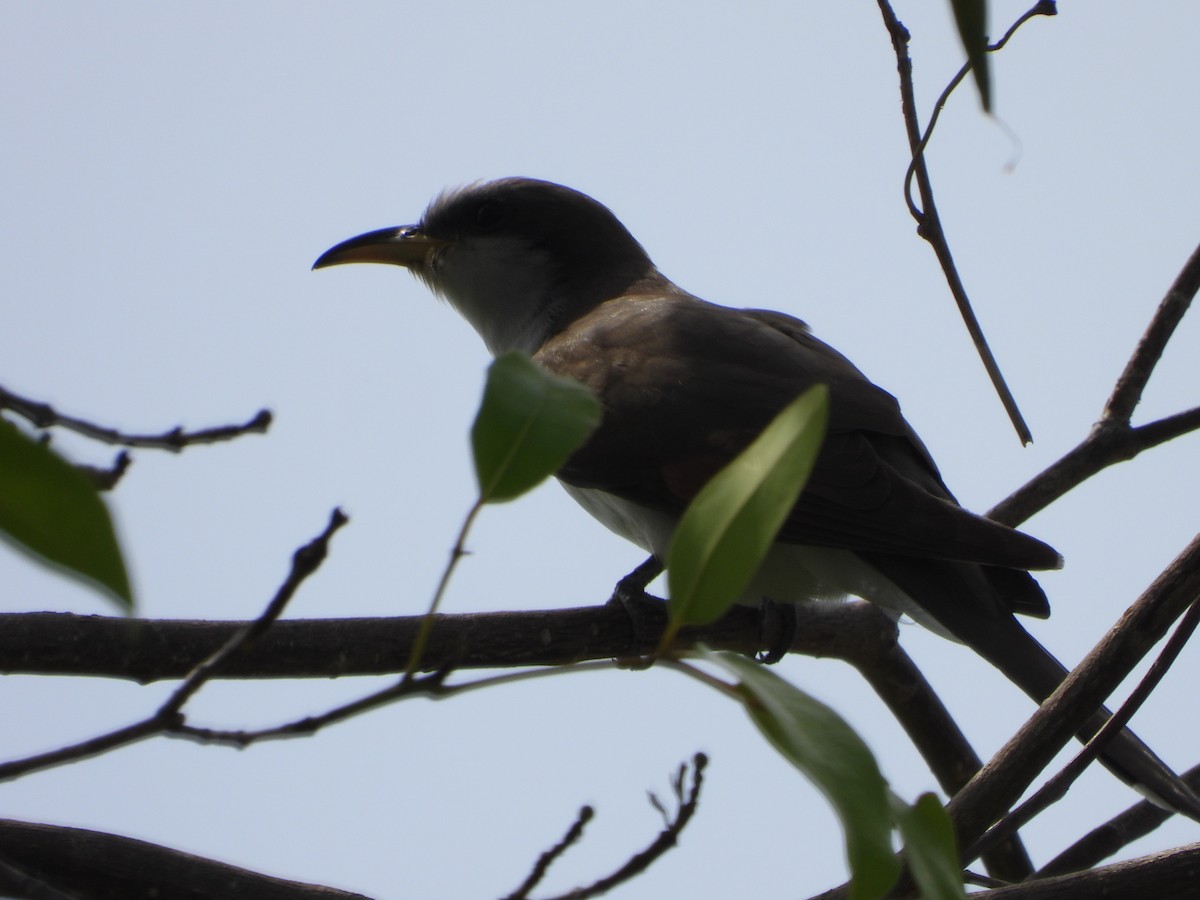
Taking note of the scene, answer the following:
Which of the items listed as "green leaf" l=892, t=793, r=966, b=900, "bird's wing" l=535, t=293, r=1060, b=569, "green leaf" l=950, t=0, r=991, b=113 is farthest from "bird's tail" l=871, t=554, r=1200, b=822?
"green leaf" l=950, t=0, r=991, b=113

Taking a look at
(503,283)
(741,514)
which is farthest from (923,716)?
(741,514)

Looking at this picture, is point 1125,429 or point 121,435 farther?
point 1125,429

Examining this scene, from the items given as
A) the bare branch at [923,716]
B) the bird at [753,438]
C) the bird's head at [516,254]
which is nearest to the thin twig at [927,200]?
the bird at [753,438]

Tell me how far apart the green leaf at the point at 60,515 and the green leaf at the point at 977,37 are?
0.58m

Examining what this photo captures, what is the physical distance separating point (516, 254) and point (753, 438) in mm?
1852

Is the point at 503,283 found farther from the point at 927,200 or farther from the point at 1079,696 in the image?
the point at 1079,696

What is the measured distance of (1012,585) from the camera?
10.9ft

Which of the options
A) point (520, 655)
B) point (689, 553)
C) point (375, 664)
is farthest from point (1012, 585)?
point (689, 553)

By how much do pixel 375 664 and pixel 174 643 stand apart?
0.37 meters

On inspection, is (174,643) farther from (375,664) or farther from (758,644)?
(758,644)

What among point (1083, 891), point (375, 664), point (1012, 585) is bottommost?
point (1083, 891)

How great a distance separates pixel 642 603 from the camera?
3.19 meters

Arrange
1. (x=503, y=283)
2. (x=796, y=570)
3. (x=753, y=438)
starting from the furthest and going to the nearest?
(x=503, y=283) → (x=796, y=570) → (x=753, y=438)

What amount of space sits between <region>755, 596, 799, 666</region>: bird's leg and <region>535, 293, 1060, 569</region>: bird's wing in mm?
450
